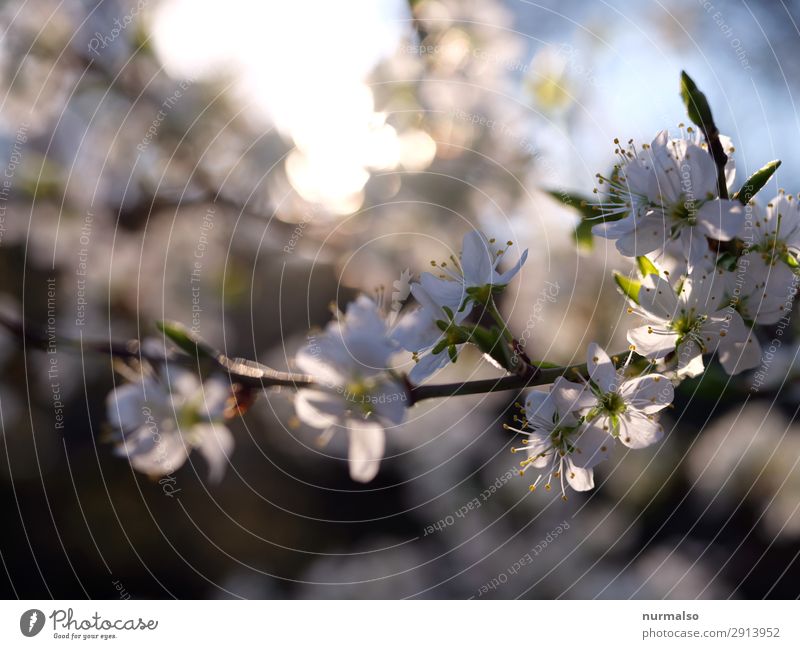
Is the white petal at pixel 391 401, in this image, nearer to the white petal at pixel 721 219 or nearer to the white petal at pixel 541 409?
the white petal at pixel 541 409

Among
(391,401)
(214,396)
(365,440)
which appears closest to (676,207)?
(391,401)

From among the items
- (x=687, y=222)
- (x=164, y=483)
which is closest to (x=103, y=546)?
(x=164, y=483)

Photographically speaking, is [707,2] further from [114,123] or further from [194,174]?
[114,123]
